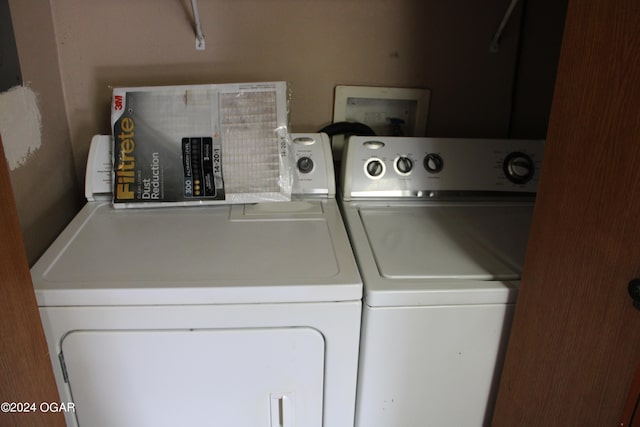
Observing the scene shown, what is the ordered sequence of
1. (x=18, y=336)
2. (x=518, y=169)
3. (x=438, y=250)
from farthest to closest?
(x=518, y=169) → (x=438, y=250) → (x=18, y=336)

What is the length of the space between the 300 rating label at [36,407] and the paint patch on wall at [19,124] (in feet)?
1.90

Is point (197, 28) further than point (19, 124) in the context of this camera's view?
Yes

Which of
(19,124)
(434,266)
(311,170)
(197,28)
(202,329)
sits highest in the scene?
(197,28)

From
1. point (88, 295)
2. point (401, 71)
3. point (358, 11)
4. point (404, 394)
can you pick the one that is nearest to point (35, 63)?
point (88, 295)

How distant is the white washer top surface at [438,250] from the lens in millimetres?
1062

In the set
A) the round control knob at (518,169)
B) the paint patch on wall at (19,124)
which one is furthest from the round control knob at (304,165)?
the paint patch on wall at (19,124)

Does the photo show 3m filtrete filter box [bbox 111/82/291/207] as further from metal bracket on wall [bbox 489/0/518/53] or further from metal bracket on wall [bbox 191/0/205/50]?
metal bracket on wall [bbox 489/0/518/53]

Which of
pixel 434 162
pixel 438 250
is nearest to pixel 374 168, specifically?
pixel 434 162

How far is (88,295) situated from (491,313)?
858 millimetres

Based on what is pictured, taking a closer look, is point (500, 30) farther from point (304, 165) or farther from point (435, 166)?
point (304, 165)

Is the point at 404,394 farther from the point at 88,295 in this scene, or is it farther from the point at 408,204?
the point at 88,295

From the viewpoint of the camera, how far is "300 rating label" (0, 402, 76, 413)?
0.85m

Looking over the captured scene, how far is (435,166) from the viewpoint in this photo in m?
1.50

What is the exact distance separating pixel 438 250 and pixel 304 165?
0.49 meters
